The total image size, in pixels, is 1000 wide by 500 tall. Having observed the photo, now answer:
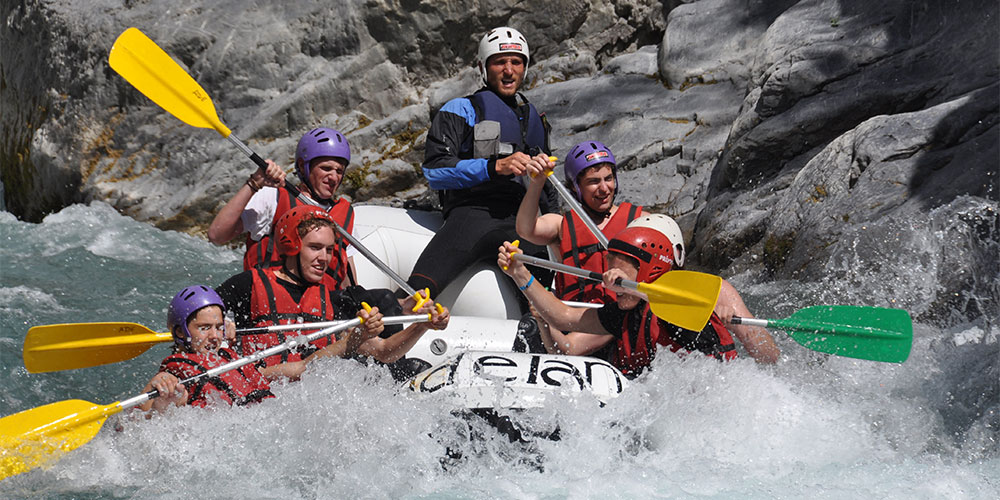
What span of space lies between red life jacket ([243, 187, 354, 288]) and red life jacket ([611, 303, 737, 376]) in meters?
1.16

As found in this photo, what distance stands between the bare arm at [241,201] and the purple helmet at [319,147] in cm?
17

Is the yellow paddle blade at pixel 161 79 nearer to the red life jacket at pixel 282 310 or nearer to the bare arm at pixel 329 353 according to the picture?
the red life jacket at pixel 282 310

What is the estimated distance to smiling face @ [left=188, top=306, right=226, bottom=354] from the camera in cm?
338

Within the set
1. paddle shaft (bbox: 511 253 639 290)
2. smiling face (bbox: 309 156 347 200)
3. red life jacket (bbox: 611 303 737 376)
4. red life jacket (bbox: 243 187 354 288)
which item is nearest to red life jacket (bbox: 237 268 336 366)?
red life jacket (bbox: 243 187 354 288)

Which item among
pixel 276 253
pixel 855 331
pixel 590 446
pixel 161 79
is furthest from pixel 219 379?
pixel 855 331

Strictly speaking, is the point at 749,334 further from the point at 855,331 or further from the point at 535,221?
the point at 535,221

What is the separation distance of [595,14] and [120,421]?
619cm

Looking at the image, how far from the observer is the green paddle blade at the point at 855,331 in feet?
11.4

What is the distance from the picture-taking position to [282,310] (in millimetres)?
3717

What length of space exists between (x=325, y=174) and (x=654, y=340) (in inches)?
63.8

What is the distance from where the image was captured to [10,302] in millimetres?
5867

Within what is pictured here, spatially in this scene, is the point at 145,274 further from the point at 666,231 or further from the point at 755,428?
the point at 755,428

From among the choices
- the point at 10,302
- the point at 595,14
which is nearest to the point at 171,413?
the point at 10,302

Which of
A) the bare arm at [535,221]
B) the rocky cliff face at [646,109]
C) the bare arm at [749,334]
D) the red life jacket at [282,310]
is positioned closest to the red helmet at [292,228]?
the red life jacket at [282,310]
